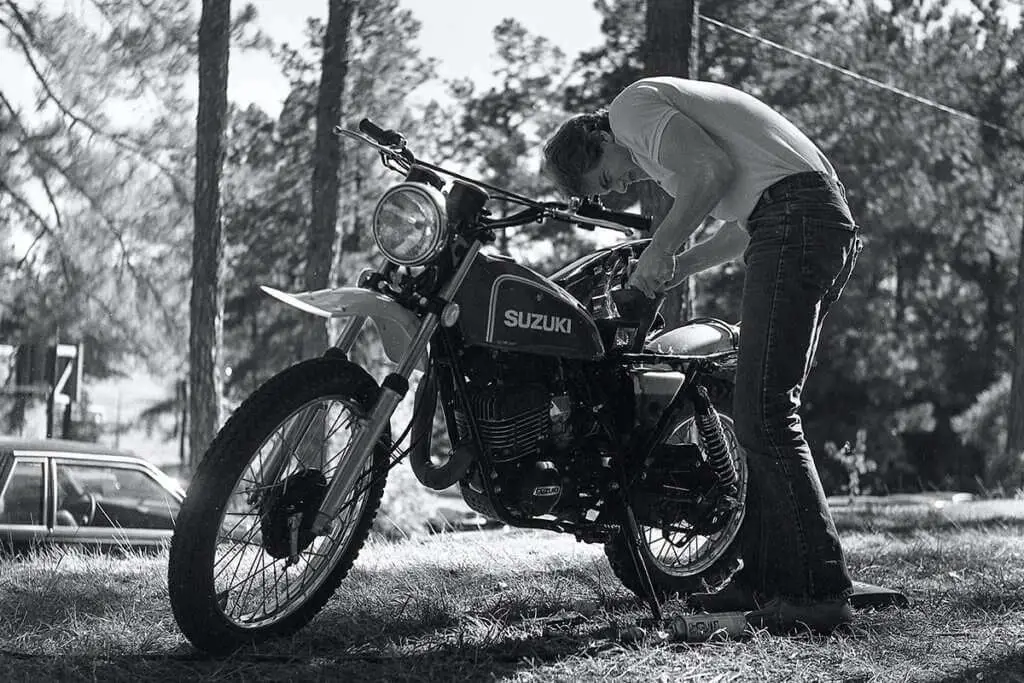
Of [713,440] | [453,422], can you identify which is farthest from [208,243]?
[453,422]

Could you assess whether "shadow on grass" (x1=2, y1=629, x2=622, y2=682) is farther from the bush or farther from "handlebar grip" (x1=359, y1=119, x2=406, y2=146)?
the bush

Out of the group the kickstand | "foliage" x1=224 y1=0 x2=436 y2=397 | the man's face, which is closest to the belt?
the man's face

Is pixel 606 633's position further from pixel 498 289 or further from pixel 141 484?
pixel 141 484

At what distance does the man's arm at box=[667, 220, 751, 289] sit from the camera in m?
3.82

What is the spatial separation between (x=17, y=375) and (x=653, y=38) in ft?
45.9

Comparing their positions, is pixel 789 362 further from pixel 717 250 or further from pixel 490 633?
pixel 490 633

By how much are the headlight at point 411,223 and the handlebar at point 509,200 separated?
0.09 m

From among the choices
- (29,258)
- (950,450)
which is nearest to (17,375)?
(29,258)

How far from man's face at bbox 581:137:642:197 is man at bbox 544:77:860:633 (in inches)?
5.6

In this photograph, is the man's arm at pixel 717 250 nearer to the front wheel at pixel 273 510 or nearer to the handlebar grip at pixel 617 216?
the handlebar grip at pixel 617 216

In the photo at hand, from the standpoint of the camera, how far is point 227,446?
2.82 meters

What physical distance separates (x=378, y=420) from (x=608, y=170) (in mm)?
1027

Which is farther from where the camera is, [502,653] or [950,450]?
[950,450]

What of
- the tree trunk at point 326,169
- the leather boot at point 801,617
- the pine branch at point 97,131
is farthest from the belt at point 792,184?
the pine branch at point 97,131
